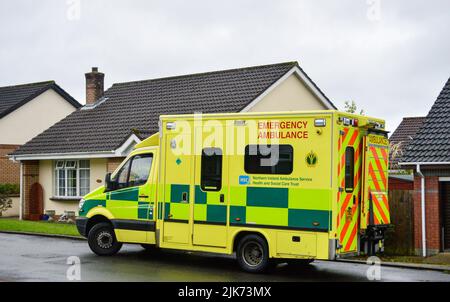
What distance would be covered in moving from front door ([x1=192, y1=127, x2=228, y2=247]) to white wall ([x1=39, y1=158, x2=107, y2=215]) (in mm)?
12548

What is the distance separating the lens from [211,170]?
13398 mm

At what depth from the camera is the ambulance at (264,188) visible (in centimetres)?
1220

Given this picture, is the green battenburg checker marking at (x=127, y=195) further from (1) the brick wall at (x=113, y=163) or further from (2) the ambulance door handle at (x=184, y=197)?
(1) the brick wall at (x=113, y=163)

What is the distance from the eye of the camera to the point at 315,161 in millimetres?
12234

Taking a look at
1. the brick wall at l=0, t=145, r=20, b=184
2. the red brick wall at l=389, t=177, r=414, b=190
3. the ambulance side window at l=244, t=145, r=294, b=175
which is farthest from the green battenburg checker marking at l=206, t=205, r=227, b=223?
the brick wall at l=0, t=145, r=20, b=184

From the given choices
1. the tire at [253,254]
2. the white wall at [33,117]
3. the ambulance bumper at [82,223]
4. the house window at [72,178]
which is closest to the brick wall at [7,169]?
the white wall at [33,117]

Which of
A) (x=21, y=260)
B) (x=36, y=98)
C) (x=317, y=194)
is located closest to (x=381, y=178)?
(x=317, y=194)

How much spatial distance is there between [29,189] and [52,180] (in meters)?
1.15

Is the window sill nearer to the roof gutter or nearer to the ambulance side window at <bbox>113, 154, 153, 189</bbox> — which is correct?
the roof gutter

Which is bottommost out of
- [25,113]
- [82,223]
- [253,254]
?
[253,254]

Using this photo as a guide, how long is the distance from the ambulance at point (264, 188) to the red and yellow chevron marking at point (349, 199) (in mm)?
18

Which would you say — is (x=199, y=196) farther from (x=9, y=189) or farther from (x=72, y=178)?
(x=9, y=189)

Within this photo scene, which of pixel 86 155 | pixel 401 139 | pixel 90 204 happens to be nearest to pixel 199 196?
pixel 90 204
